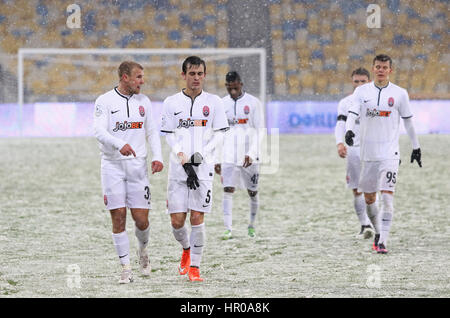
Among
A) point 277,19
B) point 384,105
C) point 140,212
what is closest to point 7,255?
point 140,212

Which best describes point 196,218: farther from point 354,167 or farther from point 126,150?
point 354,167

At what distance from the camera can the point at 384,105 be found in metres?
7.71

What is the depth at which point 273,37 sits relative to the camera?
30.4 m

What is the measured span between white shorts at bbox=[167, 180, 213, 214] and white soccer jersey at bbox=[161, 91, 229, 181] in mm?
53

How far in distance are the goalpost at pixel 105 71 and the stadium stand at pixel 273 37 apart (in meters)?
0.05

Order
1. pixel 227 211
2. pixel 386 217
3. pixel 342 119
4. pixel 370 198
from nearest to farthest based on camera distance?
pixel 386 217
pixel 370 198
pixel 342 119
pixel 227 211

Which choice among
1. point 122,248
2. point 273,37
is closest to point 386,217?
point 122,248

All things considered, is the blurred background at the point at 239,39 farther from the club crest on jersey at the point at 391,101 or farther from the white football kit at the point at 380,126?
the club crest on jersey at the point at 391,101

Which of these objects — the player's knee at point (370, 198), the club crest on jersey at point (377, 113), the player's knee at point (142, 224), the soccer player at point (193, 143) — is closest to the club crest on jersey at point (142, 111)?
the soccer player at point (193, 143)

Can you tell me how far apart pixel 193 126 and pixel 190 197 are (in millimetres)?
536

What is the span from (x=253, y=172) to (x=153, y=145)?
10.4 feet

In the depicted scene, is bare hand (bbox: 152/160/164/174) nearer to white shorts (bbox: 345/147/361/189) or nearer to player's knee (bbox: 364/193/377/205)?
player's knee (bbox: 364/193/377/205)

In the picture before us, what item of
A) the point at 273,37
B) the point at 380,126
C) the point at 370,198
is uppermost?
the point at 273,37
